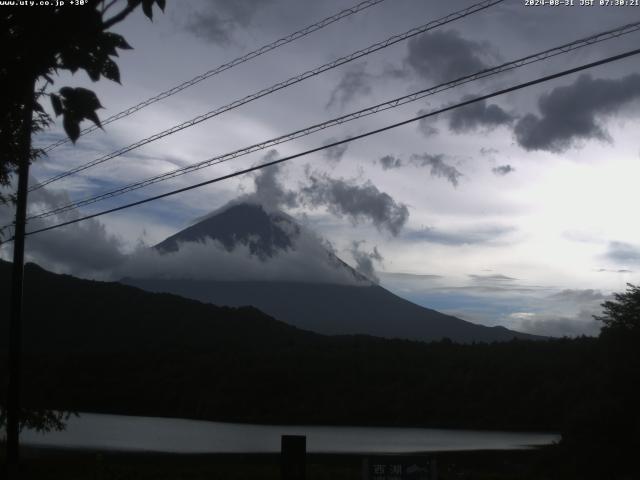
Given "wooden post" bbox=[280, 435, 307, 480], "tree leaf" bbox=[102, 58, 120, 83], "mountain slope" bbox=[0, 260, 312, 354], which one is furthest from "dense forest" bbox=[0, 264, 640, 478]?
"tree leaf" bbox=[102, 58, 120, 83]

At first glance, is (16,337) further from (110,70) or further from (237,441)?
(237,441)

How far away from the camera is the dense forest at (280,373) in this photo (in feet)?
372

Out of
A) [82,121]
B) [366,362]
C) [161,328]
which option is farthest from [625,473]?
[161,328]

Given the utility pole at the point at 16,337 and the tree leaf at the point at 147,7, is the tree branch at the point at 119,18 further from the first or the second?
the utility pole at the point at 16,337

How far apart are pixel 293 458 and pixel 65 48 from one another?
616 centimetres

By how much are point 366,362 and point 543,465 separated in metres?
97.3

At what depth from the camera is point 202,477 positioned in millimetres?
23141

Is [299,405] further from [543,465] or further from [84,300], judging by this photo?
[543,465]

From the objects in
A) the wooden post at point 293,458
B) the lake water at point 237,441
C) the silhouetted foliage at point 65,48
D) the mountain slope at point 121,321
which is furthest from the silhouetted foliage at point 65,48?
the mountain slope at point 121,321

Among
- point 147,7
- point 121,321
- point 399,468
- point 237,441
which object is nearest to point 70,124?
point 147,7

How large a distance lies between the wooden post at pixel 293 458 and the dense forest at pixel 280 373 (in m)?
89.9

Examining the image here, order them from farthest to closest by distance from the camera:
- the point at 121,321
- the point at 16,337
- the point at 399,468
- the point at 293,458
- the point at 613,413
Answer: the point at 121,321 → the point at 613,413 → the point at 16,337 → the point at 293,458 → the point at 399,468

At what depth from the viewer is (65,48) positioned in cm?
405

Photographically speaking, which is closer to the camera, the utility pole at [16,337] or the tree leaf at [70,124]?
the tree leaf at [70,124]
